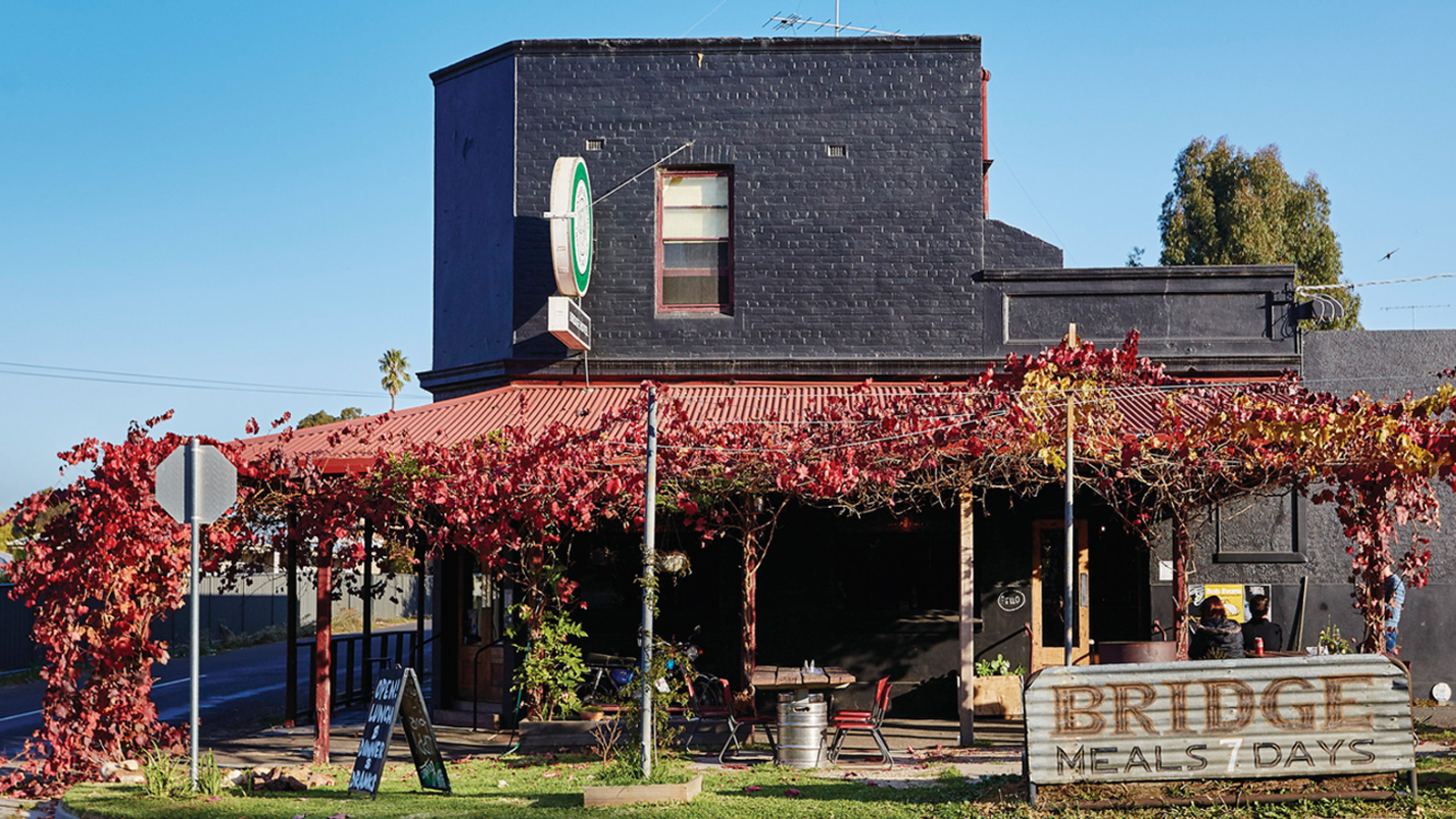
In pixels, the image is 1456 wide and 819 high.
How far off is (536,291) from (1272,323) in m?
9.13

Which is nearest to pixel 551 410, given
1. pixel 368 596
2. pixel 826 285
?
pixel 368 596

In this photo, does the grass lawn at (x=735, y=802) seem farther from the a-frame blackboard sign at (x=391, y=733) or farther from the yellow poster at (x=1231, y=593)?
the yellow poster at (x=1231, y=593)

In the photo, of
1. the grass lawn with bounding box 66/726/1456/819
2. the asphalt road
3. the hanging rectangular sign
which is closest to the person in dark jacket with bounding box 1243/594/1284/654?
the grass lawn with bounding box 66/726/1456/819

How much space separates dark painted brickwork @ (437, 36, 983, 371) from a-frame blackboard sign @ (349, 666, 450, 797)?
20.8 feet

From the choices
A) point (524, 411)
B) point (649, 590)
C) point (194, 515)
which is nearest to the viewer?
point (194, 515)

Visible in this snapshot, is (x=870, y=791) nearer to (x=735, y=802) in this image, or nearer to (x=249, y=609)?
(x=735, y=802)

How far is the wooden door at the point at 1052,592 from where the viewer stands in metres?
16.1

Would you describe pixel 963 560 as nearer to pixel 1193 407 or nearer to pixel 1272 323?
pixel 1193 407

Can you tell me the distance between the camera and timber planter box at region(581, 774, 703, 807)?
10.1m

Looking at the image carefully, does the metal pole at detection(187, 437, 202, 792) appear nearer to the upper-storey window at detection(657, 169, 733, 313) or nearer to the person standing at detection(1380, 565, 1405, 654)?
the upper-storey window at detection(657, 169, 733, 313)

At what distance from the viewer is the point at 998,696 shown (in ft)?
50.2

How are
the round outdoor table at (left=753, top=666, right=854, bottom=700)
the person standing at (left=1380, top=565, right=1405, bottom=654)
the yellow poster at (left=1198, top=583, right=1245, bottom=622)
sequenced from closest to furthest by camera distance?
the round outdoor table at (left=753, top=666, right=854, bottom=700), the person standing at (left=1380, top=565, right=1405, bottom=654), the yellow poster at (left=1198, top=583, right=1245, bottom=622)

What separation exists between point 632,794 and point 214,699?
12.2 metres

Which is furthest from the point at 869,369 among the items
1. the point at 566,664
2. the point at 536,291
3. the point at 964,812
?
the point at 964,812
